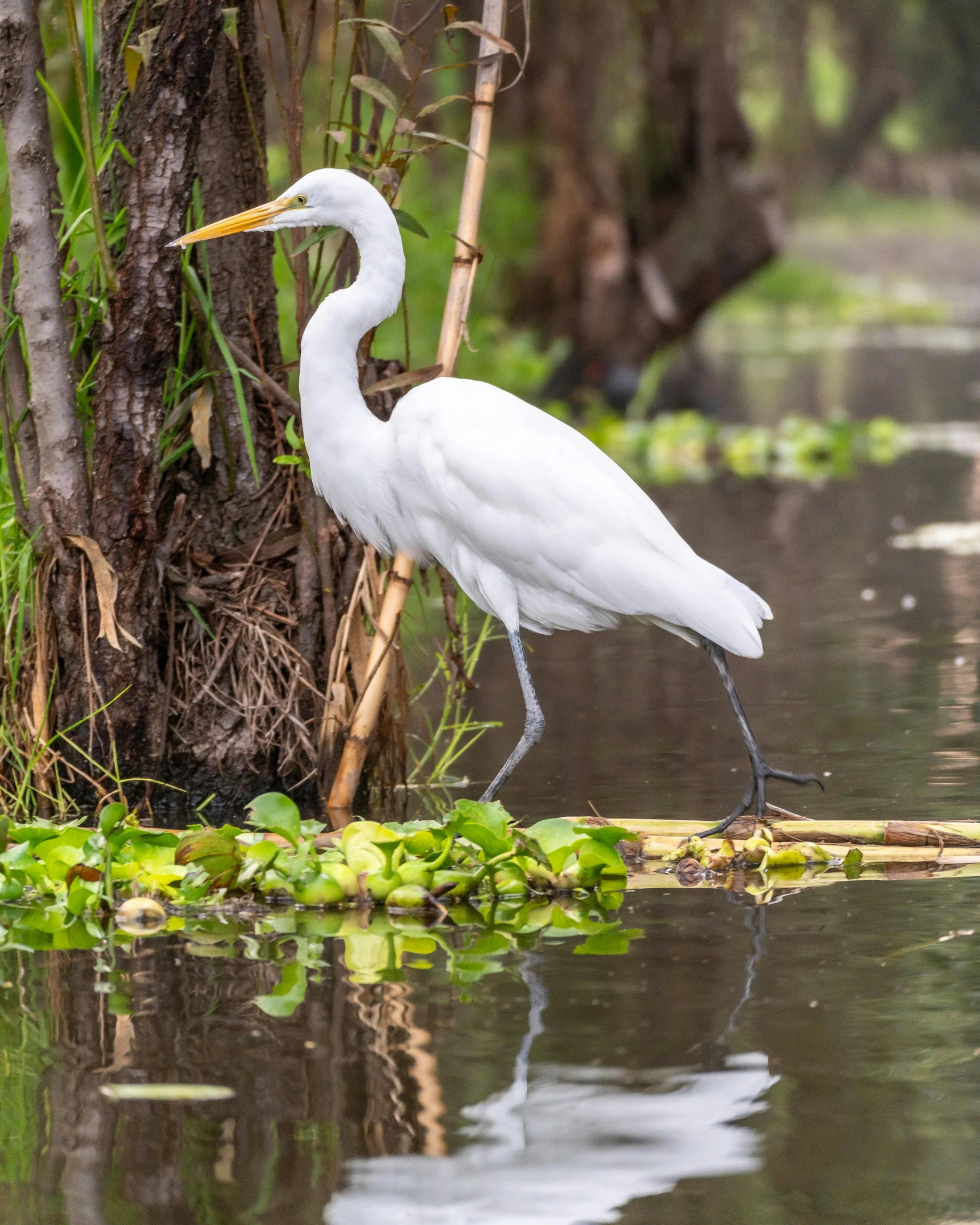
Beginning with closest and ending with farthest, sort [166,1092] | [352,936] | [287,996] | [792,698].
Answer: [166,1092], [287,996], [352,936], [792,698]

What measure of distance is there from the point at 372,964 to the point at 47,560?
1.66m

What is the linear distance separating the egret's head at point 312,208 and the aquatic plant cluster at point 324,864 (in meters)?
1.33

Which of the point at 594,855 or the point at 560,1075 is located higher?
the point at 594,855

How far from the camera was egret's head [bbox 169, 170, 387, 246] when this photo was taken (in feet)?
14.2

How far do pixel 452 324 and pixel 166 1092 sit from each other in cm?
244

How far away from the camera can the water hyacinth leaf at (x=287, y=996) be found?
3191 millimetres

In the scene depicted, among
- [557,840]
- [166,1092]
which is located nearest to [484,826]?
[557,840]

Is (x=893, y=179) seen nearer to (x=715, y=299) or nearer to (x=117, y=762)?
(x=715, y=299)

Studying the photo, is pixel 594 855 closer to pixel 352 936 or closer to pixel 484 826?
pixel 484 826

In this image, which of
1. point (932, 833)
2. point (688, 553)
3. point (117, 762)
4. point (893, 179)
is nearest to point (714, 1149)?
point (932, 833)

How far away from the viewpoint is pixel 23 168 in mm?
4520

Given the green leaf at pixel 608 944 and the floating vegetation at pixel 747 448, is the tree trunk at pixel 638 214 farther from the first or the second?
the green leaf at pixel 608 944

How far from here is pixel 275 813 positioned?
405 cm

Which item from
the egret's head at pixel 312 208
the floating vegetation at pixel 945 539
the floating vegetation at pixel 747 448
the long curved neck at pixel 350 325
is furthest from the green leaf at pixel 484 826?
the floating vegetation at pixel 747 448
